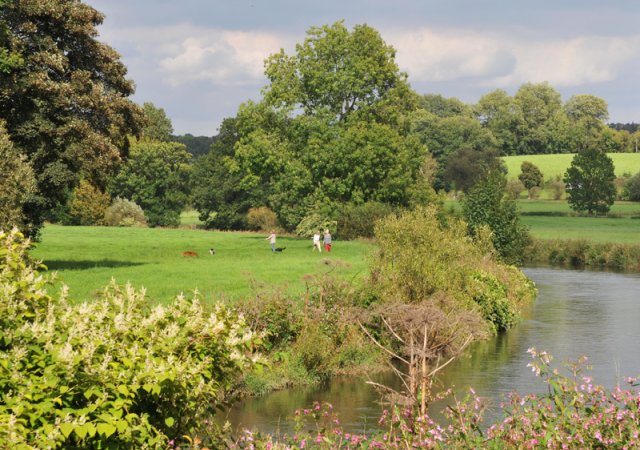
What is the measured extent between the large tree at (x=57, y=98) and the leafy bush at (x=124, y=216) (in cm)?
5397

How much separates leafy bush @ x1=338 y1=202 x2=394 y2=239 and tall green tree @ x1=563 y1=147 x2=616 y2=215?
60.5 meters

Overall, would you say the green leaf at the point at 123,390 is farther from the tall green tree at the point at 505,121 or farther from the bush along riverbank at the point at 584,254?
the tall green tree at the point at 505,121

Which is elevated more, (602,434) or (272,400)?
(602,434)

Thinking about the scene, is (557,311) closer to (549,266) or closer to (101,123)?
(101,123)

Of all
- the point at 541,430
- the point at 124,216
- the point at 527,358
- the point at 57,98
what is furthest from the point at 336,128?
the point at 541,430

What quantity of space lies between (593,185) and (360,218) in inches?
2525

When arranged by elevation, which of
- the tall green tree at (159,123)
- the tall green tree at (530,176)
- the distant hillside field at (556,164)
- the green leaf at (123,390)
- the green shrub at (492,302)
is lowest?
the green shrub at (492,302)

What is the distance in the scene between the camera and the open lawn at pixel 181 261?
36.2 metres

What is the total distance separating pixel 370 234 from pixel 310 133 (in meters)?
9.42

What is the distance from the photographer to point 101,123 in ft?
143

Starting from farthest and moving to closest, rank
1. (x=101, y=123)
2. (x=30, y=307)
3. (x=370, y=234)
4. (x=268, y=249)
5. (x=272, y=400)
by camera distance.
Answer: (x=370, y=234), (x=268, y=249), (x=101, y=123), (x=272, y=400), (x=30, y=307)

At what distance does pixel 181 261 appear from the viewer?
171 feet

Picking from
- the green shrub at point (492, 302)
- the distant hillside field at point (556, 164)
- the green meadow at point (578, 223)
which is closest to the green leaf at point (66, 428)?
the green shrub at point (492, 302)

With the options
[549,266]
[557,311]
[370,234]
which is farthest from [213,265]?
[549,266]
